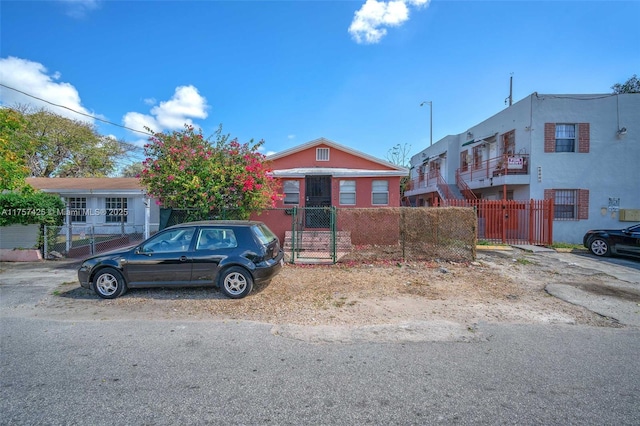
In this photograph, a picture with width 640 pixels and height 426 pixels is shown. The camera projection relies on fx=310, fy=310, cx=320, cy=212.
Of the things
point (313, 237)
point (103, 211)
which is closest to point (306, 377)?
point (313, 237)

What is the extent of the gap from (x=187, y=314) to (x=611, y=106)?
20.0 metres

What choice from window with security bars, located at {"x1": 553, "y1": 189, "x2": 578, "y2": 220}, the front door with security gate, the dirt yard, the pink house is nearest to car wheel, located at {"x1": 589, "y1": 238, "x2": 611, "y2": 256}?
the dirt yard

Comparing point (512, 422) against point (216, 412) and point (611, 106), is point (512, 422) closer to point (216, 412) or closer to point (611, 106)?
point (216, 412)

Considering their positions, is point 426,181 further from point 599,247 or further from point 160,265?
point 160,265

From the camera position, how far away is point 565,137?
49.5ft

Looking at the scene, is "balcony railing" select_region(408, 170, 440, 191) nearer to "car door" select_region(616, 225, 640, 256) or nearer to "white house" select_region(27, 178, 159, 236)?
"car door" select_region(616, 225, 640, 256)

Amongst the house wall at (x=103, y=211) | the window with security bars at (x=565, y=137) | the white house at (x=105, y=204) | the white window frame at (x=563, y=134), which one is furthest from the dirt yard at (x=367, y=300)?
the house wall at (x=103, y=211)

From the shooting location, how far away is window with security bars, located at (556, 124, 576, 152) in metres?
15.1

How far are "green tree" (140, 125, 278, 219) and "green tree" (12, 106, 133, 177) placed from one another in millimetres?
22480

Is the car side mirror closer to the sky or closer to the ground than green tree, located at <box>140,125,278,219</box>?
closer to the ground

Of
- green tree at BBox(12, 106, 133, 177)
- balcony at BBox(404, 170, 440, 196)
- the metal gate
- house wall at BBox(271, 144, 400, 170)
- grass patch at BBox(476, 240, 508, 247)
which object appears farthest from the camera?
green tree at BBox(12, 106, 133, 177)

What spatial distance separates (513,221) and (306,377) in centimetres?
1319

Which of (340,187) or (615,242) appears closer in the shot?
(615,242)

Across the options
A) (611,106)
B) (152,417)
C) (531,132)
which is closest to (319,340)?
(152,417)
